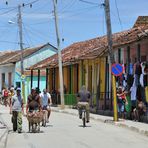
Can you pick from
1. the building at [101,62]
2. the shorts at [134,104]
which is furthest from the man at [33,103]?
the shorts at [134,104]

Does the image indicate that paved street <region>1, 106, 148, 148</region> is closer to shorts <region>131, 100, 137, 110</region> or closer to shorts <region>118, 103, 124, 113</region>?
shorts <region>131, 100, 137, 110</region>

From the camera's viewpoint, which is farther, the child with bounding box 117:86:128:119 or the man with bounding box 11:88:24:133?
the child with bounding box 117:86:128:119

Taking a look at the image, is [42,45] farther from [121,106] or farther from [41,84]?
[121,106]

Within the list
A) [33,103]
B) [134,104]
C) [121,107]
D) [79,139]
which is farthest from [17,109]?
[121,107]

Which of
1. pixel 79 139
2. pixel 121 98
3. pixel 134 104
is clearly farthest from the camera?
pixel 121 98

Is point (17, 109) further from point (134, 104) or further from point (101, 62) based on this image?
point (101, 62)

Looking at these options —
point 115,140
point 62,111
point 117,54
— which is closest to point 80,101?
point 115,140

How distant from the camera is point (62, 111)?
121 feet

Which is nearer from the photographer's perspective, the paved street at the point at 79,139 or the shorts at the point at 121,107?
the paved street at the point at 79,139

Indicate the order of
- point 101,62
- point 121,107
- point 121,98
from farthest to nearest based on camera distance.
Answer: point 101,62
point 121,107
point 121,98

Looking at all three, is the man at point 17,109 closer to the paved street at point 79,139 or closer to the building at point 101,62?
the paved street at point 79,139

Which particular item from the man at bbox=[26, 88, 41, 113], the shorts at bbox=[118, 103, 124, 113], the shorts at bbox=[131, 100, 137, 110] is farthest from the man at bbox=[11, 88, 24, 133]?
the shorts at bbox=[118, 103, 124, 113]

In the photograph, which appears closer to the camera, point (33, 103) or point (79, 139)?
point (79, 139)

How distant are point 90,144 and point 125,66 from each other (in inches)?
543
